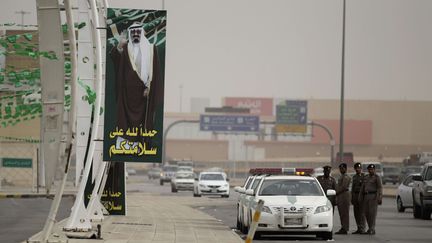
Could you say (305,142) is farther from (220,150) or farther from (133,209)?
(133,209)

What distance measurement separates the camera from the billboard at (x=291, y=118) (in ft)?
405

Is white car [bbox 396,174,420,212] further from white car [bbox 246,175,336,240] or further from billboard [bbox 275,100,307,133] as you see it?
billboard [bbox 275,100,307,133]

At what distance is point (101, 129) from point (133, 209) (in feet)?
44.1

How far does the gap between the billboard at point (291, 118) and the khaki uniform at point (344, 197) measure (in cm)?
9295

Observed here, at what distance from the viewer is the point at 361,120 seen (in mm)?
182625

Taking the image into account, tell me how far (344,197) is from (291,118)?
93960mm

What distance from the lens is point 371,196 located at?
98.1ft

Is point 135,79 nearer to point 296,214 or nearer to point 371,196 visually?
point 296,214

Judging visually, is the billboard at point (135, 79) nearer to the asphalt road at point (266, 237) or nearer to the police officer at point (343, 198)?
the asphalt road at point (266, 237)

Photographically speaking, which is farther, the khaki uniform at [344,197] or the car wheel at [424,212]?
the car wheel at [424,212]

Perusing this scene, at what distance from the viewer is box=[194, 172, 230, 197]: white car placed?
211ft

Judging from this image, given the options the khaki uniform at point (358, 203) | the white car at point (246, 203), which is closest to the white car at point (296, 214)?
the white car at point (246, 203)

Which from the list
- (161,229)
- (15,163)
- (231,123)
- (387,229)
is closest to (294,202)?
(161,229)

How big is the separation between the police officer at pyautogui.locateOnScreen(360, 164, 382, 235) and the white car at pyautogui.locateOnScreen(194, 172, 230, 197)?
34.2 meters
